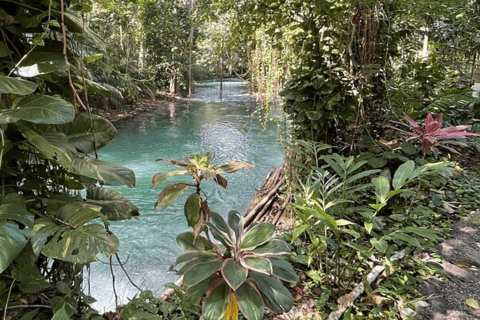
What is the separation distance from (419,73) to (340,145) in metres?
1.74

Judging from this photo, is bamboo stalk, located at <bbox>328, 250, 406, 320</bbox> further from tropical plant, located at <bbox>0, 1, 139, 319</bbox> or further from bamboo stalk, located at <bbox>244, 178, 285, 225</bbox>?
bamboo stalk, located at <bbox>244, 178, 285, 225</bbox>

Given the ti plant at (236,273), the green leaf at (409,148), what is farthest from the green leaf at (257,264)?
the green leaf at (409,148)

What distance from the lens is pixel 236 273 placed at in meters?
0.88

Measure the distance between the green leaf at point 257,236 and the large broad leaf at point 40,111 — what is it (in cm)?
62

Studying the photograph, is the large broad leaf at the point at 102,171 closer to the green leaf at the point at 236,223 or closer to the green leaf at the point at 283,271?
the green leaf at the point at 236,223

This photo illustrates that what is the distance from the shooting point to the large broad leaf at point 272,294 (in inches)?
36.4

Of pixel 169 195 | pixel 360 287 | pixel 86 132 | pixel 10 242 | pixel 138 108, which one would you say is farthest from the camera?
pixel 138 108

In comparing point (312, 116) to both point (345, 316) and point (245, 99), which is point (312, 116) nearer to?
point (345, 316)

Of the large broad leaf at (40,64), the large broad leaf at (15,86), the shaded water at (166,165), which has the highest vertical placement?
the large broad leaf at (40,64)

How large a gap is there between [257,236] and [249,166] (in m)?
A: 0.23

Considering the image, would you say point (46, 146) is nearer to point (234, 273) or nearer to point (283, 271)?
point (234, 273)

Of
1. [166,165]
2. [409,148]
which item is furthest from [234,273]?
→ [166,165]

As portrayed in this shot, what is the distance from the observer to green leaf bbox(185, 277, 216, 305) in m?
0.95

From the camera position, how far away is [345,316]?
1.23 metres
